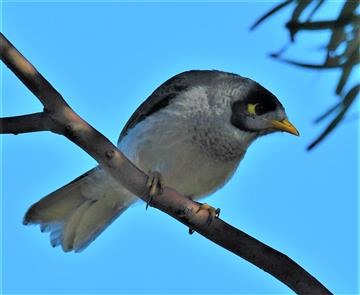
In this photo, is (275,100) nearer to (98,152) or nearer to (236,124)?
(236,124)

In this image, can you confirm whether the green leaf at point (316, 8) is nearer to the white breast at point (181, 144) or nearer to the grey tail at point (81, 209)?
the white breast at point (181, 144)

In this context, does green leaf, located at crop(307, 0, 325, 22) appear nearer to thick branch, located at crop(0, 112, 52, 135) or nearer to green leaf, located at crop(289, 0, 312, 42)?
green leaf, located at crop(289, 0, 312, 42)

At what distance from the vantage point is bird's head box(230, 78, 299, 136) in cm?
348

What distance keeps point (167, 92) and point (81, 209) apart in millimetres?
697

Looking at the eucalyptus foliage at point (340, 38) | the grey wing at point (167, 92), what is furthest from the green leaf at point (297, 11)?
the grey wing at point (167, 92)

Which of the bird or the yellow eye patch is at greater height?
the yellow eye patch

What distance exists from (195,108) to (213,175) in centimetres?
32

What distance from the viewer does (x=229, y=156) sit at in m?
3.45

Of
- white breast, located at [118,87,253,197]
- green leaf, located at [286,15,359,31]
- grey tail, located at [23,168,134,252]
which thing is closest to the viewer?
green leaf, located at [286,15,359,31]

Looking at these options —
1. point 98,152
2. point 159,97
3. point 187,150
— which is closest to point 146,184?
point 98,152

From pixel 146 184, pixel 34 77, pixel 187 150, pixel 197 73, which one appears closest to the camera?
pixel 34 77

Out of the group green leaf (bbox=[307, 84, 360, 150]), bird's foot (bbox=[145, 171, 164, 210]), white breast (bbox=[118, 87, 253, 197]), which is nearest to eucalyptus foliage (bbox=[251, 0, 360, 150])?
green leaf (bbox=[307, 84, 360, 150])

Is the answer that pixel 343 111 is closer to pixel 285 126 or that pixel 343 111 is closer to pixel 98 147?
pixel 98 147

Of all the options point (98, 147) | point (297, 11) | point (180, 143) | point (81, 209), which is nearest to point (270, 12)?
Answer: point (297, 11)
